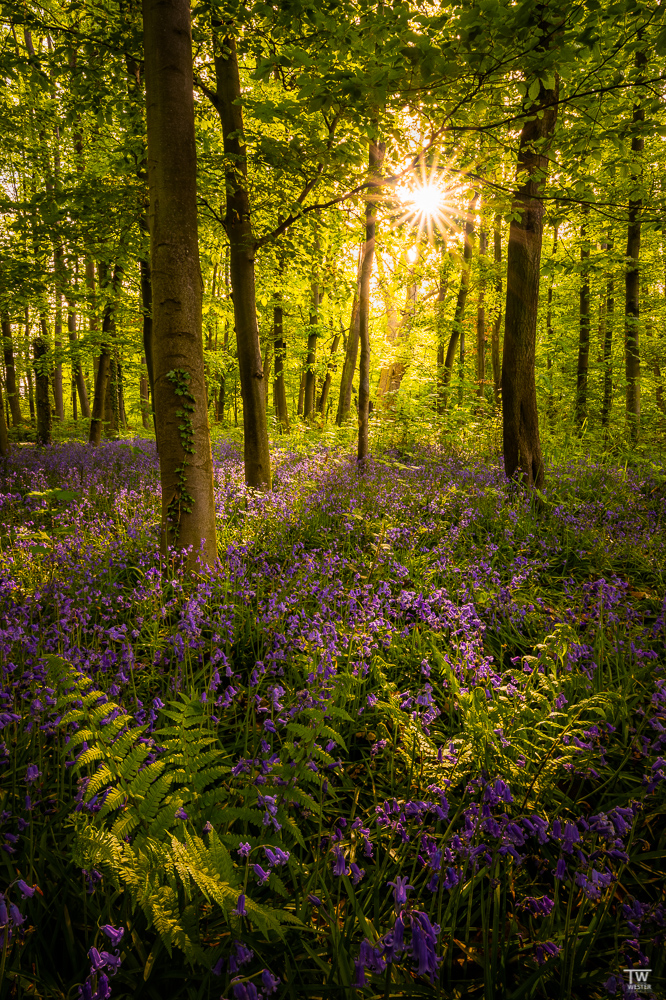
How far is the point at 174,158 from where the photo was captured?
3.83m

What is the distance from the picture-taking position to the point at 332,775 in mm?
2508

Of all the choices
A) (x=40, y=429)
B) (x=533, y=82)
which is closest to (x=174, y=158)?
(x=533, y=82)

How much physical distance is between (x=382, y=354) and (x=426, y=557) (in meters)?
19.1

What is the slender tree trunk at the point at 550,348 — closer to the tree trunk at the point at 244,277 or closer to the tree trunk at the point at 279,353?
the tree trunk at the point at 279,353

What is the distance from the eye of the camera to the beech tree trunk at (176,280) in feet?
12.5

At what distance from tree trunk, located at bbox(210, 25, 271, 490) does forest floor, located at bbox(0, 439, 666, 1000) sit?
2.19 metres

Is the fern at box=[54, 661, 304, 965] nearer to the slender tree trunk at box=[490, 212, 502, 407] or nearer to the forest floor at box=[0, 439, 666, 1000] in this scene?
the forest floor at box=[0, 439, 666, 1000]

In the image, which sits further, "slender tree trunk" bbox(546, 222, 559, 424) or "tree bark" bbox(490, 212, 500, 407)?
"slender tree trunk" bbox(546, 222, 559, 424)

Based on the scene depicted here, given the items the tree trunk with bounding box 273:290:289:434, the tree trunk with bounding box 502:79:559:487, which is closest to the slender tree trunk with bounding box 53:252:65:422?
the tree trunk with bounding box 502:79:559:487

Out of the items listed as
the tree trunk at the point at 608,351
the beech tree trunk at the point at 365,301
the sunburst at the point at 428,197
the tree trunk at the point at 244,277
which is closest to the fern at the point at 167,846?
the sunburst at the point at 428,197

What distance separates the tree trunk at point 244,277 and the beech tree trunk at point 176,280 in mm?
2571

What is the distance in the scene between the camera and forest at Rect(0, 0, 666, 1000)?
1.55 meters

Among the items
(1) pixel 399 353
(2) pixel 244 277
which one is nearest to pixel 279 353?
(1) pixel 399 353

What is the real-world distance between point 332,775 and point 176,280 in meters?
3.87
